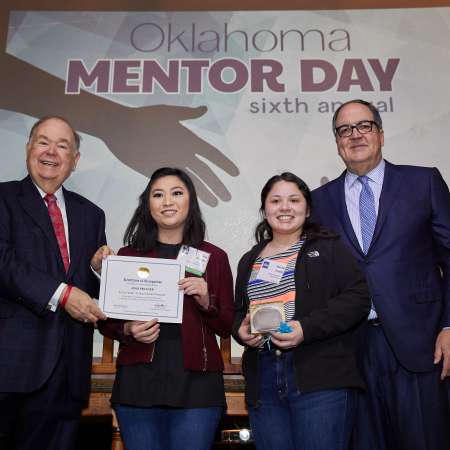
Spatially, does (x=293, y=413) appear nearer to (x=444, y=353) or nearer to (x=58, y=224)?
(x=444, y=353)

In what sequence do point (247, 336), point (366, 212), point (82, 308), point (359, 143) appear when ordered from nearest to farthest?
point (247, 336) < point (82, 308) < point (366, 212) < point (359, 143)

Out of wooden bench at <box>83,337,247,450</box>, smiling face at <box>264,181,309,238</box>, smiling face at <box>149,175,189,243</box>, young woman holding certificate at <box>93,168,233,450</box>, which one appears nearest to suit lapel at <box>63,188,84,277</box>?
young woman holding certificate at <box>93,168,233,450</box>

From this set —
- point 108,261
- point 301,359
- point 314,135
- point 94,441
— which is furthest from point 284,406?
point 314,135

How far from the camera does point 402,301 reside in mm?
2100

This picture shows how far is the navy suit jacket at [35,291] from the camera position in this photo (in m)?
1.98

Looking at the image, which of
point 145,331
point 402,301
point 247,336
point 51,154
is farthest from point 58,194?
point 402,301

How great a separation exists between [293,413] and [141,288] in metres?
0.70

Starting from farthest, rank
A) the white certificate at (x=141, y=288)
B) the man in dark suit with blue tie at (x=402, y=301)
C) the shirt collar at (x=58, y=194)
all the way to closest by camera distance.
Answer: the shirt collar at (x=58, y=194)
the man in dark suit with blue tie at (x=402, y=301)
the white certificate at (x=141, y=288)

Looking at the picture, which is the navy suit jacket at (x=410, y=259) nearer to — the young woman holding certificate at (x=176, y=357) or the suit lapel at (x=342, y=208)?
the suit lapel at (x=342, y=208)

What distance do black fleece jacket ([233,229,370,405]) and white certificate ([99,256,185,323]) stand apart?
28 cm

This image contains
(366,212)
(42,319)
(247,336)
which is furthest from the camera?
(366,212)

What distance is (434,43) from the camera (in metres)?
3.54

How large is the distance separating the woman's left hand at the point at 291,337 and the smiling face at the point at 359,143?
1.01 m

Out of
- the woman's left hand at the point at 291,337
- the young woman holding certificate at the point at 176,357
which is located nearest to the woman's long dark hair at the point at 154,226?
the young woman holding certificate at the point at 176,357
